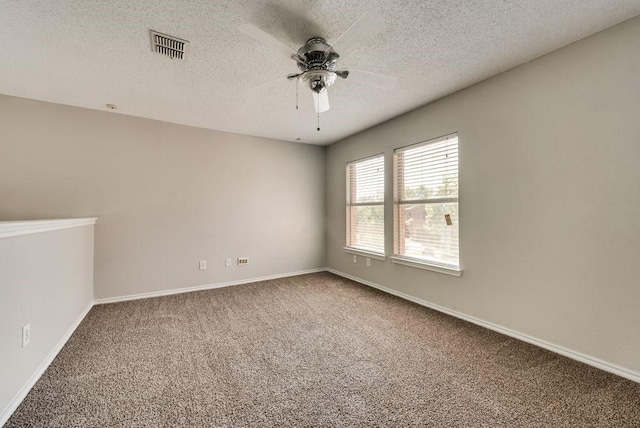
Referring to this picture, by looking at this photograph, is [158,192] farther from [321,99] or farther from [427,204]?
[427,204]

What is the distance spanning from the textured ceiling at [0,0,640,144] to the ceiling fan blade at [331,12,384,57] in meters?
0.27

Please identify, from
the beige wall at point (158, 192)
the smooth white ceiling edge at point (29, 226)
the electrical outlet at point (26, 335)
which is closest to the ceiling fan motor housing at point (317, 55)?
the smooth white ceiling edge at point (29, 226)

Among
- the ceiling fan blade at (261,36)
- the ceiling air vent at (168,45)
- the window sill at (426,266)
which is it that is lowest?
the window sill at (426,266)

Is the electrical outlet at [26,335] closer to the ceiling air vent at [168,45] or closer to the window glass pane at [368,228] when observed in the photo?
the ceiling air vent at [168,45]

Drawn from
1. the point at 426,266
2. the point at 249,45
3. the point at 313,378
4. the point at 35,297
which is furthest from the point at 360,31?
the point at 35,297

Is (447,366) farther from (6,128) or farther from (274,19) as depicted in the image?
(6,128)

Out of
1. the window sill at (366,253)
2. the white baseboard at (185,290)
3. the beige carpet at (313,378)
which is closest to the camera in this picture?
the beige carpet at (313,378)

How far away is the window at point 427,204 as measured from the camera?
307 centimetres

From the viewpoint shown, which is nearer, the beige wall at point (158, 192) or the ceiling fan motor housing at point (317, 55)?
the ceiling fan motor housing at point (317, 55)

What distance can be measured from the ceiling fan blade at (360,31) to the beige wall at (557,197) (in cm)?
173

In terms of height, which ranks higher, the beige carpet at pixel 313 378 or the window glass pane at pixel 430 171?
the window glass pane at pixel 430 171

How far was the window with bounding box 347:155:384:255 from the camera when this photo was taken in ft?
13.6

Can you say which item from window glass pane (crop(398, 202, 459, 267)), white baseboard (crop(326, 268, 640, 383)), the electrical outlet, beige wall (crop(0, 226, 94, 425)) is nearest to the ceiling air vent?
beige wall (crop(0, 226, 94, 425))

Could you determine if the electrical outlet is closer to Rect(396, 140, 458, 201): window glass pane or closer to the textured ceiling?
the textured ceiling
